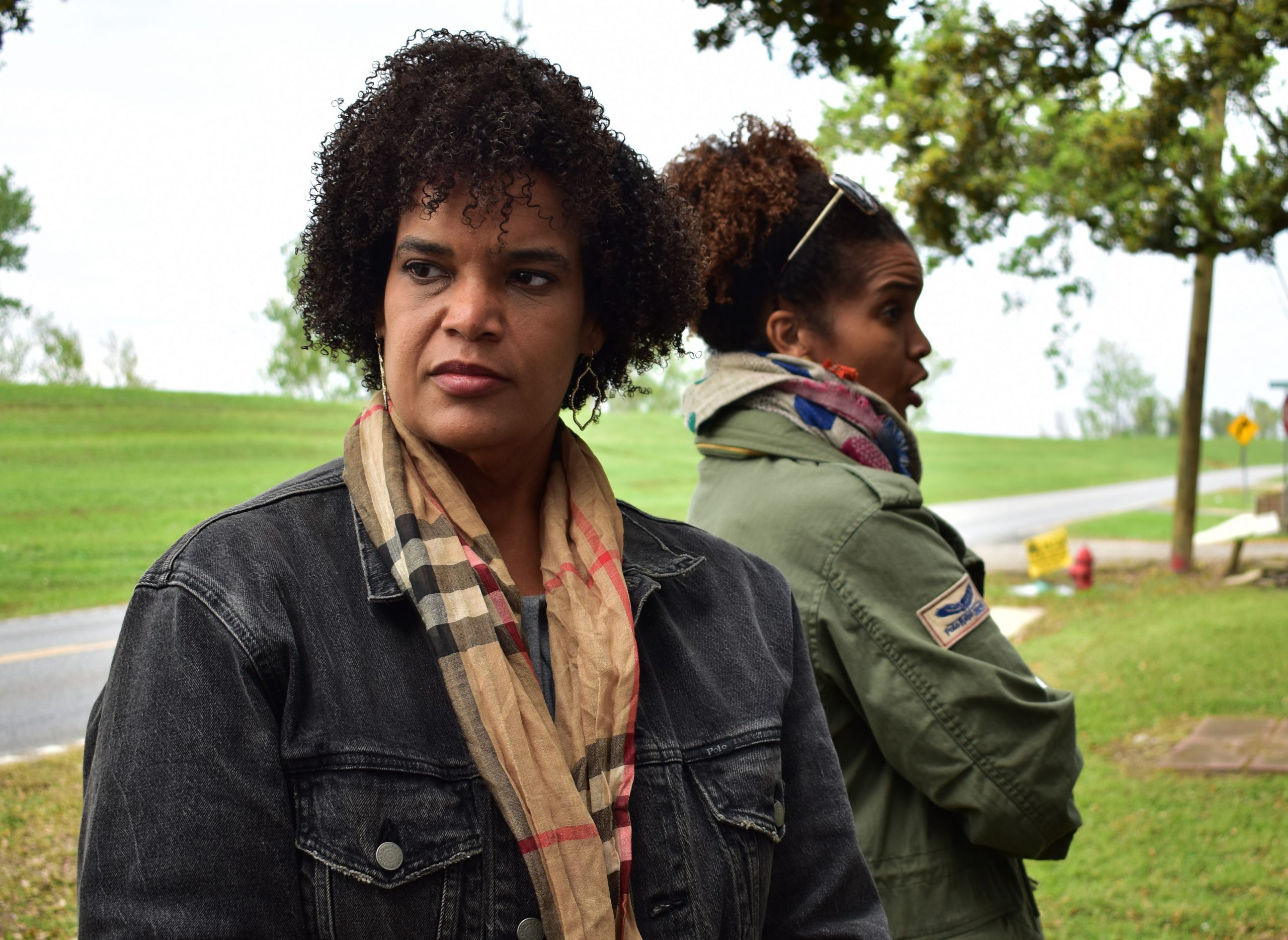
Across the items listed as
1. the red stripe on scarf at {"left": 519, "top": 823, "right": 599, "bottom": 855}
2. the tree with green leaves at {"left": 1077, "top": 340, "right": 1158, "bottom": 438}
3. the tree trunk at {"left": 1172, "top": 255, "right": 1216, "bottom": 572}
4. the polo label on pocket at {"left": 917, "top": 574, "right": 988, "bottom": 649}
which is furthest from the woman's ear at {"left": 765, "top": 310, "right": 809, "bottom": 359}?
the tree with green leaves at {"left": 1077, "top": 340, "right": 1158, "bottom": 438}

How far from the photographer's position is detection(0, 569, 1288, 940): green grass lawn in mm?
4840

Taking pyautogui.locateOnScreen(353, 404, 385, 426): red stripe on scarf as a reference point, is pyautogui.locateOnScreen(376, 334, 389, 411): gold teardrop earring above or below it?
above

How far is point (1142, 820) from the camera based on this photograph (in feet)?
20.5

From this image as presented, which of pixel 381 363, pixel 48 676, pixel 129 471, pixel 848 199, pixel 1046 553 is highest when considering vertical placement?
pixel 848 199

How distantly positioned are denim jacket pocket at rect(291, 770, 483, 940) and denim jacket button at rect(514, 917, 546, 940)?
85mm

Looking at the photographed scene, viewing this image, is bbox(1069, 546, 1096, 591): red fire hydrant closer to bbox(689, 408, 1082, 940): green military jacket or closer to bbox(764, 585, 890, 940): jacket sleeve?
bbox(689, 408, 1082, 940): green military jacket

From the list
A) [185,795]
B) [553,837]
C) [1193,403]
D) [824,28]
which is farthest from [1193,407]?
[185,795]

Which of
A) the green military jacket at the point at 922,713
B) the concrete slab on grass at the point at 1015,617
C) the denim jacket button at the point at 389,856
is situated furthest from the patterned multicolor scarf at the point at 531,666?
the concrete slab on grass at the point at 1015,617

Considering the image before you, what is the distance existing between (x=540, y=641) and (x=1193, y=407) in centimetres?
1552

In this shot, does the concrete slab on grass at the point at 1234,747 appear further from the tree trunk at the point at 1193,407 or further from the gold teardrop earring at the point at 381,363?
the tree trunk at the point at 1193,407

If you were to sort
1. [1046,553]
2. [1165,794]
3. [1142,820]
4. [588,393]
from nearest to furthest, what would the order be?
[588,393], [1142,820], [1165,794], [1046,553]

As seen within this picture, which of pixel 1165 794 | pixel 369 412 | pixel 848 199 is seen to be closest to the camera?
pixel 369 412

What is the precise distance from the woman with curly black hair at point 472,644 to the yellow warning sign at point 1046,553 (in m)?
13.4

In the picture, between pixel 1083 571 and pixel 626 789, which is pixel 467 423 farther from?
pixel 1083 571
